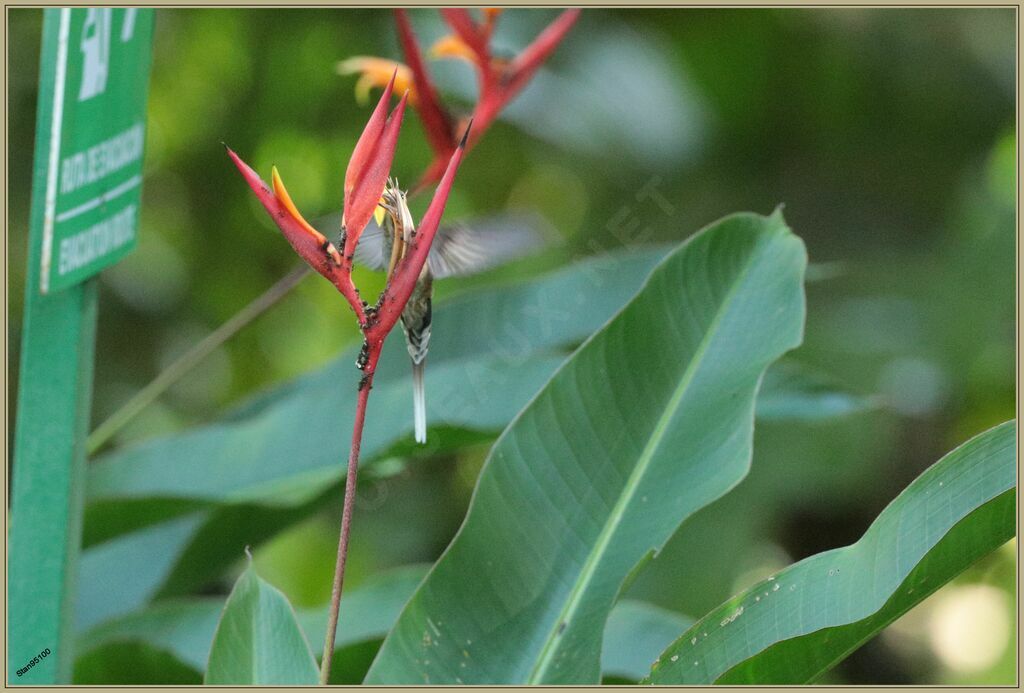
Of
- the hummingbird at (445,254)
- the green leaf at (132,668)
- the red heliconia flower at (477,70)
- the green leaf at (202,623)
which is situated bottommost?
the green leaf at (132,668)

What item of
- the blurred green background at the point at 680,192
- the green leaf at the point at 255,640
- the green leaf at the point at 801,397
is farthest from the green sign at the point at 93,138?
the blurred green background at the point at 680,192

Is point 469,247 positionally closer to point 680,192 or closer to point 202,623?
point 202,623

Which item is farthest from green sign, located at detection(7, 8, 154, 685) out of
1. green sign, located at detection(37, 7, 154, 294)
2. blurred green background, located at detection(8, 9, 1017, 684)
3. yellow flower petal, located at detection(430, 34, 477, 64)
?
blurred green background, located at detection(8, 9, 1017, 684)

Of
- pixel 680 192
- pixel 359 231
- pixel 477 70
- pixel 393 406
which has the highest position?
pixel 680 192

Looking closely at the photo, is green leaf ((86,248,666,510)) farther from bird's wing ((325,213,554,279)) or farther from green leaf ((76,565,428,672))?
bird's wing ((325,213,554,279))

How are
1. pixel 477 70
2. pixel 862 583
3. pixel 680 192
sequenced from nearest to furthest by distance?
pixel 862 583, pixel 477 70, pixel 680 192

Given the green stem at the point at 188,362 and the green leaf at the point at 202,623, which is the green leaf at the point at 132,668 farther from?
the green stem at the point at 188,362

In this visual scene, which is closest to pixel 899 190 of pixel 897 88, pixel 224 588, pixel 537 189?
pixel 897 88

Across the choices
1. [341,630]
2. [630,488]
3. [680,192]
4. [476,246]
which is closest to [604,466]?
[630,488]
